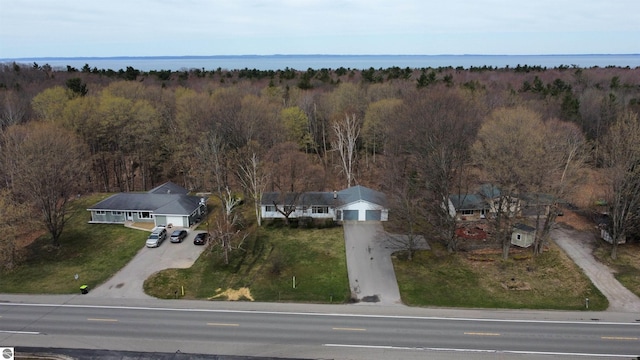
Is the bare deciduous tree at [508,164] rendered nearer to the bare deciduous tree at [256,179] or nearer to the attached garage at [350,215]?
the attached garage at [350,215]

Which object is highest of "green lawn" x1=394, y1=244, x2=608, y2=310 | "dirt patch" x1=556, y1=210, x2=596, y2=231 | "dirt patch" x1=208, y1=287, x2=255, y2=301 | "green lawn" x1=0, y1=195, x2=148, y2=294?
"dirt patch" x1=556, y1=210, x2=596, y2=231

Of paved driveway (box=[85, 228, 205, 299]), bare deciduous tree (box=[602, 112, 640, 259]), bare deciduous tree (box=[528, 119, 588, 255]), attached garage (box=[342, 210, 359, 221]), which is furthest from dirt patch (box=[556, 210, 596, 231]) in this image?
paved driveway (box=[85, 228, 205, 299])

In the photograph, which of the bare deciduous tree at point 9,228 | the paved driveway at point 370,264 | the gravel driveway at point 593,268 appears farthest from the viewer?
the bare deciduous tree at point 9,228

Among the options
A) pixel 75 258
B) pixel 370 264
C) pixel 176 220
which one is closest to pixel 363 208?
pixel 370 264

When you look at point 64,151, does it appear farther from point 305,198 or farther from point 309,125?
point 309,125

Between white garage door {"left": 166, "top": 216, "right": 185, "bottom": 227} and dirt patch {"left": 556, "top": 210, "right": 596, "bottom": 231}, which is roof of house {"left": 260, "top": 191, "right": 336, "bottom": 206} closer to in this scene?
white garage door {"left": 166, "top": 216, "right": 185, "bottom": 227}

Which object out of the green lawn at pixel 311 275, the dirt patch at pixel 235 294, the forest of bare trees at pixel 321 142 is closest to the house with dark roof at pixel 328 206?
the forest of bare trees at pixel 321 142

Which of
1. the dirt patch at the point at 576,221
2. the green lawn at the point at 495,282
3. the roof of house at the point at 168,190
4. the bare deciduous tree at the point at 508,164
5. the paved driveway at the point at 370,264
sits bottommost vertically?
the paved driveway at the point at 370,264
